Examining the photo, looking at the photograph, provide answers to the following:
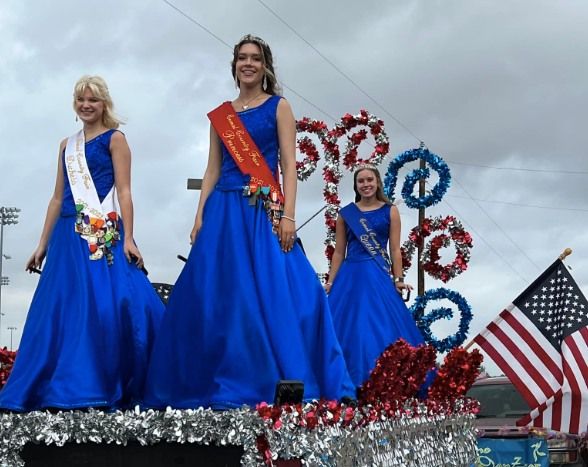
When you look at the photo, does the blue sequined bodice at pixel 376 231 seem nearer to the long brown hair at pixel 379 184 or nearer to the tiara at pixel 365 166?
the long brown hair at pixel 379 184

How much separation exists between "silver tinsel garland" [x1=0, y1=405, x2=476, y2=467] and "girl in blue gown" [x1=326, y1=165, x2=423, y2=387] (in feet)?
5.27

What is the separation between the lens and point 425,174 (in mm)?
8969

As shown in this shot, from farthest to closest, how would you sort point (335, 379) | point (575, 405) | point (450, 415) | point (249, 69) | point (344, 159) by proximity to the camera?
point (344, 159) → point (575, 405) → point (450, 415) → point (249, 69) → point (335, 379)

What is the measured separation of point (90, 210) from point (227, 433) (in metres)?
1.66

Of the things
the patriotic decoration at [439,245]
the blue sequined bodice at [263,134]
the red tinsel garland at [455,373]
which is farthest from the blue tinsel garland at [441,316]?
the blue sequined bodice at [263,134]

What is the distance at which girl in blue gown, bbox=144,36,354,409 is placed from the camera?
13.7 feet

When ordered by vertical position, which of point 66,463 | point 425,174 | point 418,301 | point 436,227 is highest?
point 425,174

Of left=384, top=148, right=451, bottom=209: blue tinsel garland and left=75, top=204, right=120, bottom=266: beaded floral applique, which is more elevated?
left=384, top=148, right=451, bottom=209: blue tinsel garland

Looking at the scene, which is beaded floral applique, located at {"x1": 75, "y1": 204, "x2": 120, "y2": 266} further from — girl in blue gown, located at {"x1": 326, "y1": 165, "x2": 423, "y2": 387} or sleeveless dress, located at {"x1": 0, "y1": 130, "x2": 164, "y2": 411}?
girl in blue gown, located at {"x1": 326, "y1": 165, "x2": 423, "y2": 387}

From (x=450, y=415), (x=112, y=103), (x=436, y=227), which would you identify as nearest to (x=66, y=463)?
(x=112, y=103)

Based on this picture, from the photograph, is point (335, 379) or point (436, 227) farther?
point (436, 227)

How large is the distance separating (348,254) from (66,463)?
351 cm

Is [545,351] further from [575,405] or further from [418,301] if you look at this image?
[418,301]

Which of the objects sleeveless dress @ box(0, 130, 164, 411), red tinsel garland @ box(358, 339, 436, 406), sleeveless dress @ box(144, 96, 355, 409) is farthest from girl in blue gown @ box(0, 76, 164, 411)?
red tinsel garland @ box(358, 339, 436, 406)
